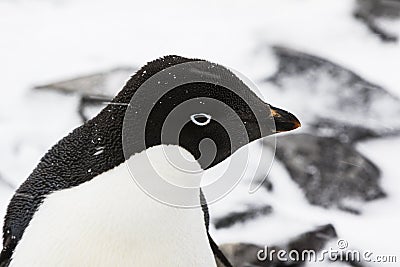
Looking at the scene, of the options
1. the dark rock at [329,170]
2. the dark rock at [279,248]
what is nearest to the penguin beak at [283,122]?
the dark rock at [279,248]

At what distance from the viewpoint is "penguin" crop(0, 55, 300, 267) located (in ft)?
3.46

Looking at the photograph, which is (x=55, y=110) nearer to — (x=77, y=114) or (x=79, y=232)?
(x=77, y=114)

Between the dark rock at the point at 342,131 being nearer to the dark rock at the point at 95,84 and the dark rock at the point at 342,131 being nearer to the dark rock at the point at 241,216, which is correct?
the dark rock at the point at 241,216

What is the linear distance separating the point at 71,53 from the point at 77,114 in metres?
0.24

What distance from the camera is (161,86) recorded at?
1.05 meters

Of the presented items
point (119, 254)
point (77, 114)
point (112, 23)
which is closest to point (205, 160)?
point (119, 254)

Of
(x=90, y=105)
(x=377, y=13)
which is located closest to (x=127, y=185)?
(x=90, y=105)

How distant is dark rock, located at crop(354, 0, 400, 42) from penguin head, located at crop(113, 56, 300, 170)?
38.1 inches

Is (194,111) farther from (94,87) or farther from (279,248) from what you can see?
(94,87)

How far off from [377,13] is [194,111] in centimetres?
111

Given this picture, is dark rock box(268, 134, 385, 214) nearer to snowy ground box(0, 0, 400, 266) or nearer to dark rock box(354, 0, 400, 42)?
snowy ground box(0, 0, 400, 266)

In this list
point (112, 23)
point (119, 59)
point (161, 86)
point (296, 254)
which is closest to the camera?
point (161, 86)

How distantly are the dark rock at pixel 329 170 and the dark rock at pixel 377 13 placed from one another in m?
0.38

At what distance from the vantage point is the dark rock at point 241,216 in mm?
1606
